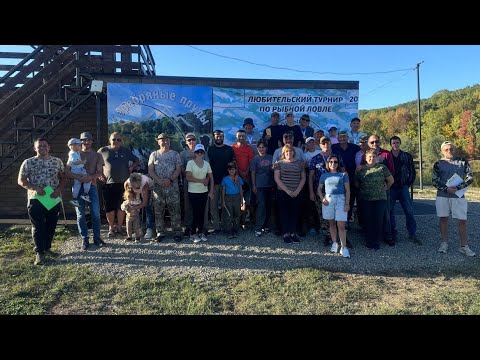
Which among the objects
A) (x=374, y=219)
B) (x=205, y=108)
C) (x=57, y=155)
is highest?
(x=205, y=108)

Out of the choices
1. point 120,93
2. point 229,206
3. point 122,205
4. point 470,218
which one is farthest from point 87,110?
point 470,218

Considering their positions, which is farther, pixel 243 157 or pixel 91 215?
pixel 243 157

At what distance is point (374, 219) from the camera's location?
20.7 ft

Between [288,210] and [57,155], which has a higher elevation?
[57,155]

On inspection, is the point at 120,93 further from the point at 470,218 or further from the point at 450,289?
the point at 470,218

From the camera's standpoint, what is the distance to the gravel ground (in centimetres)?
546

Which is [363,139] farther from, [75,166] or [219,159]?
[75,166]

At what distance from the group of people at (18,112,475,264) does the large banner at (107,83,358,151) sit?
179 centimetres

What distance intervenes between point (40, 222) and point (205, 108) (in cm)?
465

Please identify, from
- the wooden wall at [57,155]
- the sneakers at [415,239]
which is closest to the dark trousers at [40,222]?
the wooden wall at [57,155]

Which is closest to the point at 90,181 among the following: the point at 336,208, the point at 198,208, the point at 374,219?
the point at 198,208

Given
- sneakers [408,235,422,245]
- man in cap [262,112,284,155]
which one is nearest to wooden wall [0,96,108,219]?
man in cap [262,112,284,155]

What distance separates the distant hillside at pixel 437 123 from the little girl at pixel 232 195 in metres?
45.6

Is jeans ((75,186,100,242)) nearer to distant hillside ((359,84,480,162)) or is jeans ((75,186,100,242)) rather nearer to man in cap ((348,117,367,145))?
man in cap ((348,117,367,145))
